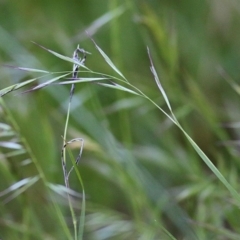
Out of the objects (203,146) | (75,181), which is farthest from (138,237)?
(203,146)

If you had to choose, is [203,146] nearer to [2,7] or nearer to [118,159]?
[118,159]

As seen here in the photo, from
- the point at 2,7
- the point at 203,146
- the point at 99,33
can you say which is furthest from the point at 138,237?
the point at 2,7

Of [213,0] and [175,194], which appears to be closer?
[175,194]

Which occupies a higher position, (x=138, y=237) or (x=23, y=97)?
(x=23, y=97)

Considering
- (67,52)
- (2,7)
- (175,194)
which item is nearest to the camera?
(175,194)

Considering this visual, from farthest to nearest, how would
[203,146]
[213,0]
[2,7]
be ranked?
1. [2,7]
2. [213,0]
3. [203,146]

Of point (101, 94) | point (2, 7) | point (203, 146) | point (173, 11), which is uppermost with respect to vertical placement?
point (2, 7)
